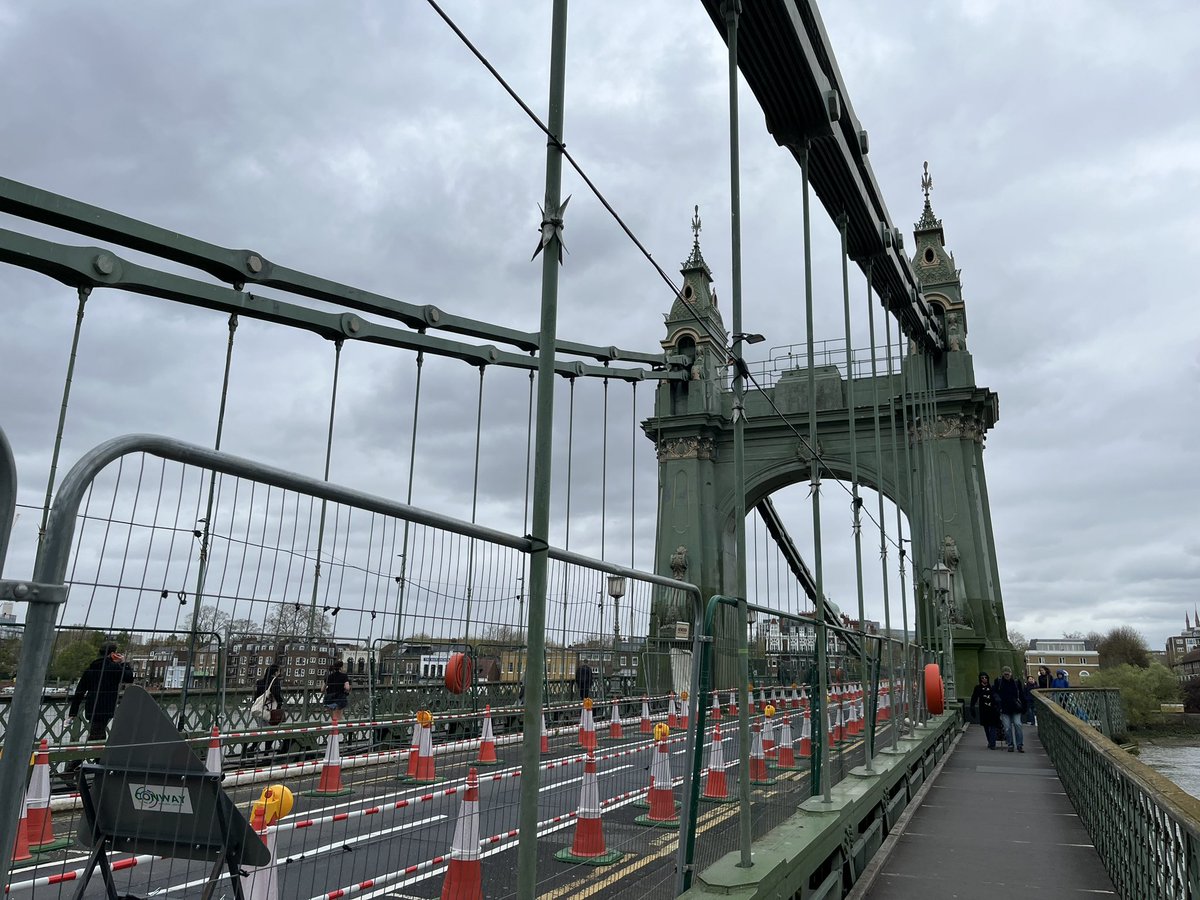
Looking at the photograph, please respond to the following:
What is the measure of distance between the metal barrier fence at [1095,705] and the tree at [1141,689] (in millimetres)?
12017

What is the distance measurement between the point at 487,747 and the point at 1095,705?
22.2 metres

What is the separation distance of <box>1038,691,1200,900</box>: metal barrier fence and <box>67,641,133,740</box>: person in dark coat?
10.7 feet

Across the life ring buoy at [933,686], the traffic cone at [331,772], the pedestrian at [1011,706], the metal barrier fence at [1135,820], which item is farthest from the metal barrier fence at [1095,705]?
the traffic cone at [331,772]

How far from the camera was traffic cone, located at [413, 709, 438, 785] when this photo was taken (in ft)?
8.43

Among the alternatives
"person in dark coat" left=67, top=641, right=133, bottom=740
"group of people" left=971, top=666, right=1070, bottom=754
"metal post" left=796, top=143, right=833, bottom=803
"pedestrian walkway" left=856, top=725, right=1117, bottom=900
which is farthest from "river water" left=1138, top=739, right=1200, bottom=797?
"person in dark coat" left=67, top=641, right=133, bottom=740

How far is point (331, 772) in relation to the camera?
229 centimetres

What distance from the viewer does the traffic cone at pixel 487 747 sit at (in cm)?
319

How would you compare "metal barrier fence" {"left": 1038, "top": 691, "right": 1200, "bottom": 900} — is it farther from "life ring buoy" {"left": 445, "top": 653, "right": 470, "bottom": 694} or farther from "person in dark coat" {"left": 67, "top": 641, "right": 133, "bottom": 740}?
"person in dark coat" {"left": 67, "top": 641, "right": 133, "bottom": 740}

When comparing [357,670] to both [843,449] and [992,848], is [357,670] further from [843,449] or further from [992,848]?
[843,449]

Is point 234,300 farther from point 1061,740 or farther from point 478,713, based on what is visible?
point 1061,740

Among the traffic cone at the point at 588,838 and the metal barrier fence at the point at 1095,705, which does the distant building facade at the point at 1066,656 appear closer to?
the metal barrier fence at the point at 1095,705

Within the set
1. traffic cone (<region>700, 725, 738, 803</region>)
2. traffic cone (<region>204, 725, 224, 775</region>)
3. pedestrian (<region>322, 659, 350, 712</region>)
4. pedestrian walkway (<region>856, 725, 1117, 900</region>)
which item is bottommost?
pedestrian walkway (<region>856, 725, 1117, 900</region>)

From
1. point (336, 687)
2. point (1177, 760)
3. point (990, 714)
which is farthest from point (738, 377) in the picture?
point (1177, 760)

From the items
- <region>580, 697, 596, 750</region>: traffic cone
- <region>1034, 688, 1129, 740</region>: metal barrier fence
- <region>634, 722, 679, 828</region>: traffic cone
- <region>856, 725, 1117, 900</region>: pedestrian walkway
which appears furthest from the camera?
<region>1034, 688, 1129, 740</region>: metal barrier fence
